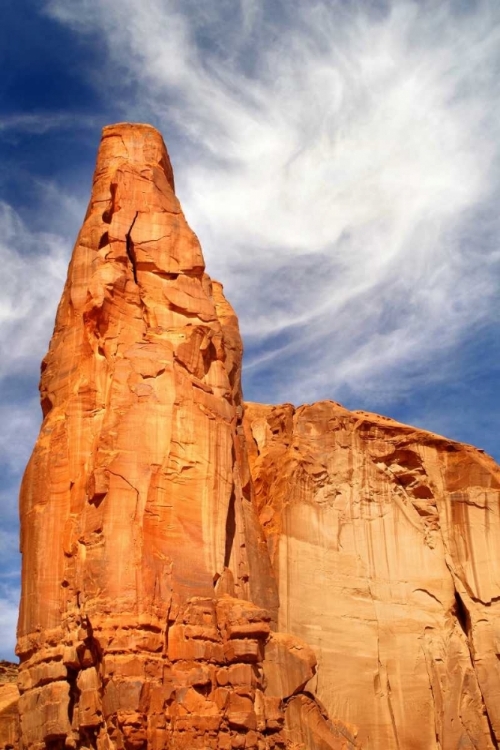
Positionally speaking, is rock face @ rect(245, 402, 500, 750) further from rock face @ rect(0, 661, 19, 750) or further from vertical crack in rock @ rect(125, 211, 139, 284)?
vertical crack in rock @ rect(125, 211, 139, 284)

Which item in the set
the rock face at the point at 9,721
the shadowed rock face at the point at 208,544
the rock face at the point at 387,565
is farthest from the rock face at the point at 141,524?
the rock face at the point at 387,565

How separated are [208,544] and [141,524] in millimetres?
2140

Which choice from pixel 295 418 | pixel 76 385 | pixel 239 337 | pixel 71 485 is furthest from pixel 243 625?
pixel 295 418

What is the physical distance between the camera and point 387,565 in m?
40.3

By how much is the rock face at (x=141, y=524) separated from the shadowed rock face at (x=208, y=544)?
0.06 metres

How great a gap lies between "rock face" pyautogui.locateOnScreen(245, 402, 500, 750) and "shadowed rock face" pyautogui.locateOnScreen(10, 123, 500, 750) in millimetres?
76

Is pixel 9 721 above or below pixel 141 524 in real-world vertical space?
below

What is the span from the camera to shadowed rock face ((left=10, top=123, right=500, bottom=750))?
26156 millimetres

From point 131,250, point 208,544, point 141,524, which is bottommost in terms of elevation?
point 208,544

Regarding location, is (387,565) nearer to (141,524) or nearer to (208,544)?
(208,544)

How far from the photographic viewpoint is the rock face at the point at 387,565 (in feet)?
123

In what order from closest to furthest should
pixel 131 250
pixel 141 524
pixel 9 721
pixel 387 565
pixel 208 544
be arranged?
pixel 141 524 < pixel 208 544 < pixel 9 721 < pixel 131 250 < pixel 387 565

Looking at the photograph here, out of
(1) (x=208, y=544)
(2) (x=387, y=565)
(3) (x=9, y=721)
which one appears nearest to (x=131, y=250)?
(1) (x=208, y=544)

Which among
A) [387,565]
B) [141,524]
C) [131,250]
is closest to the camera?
[141,524]
